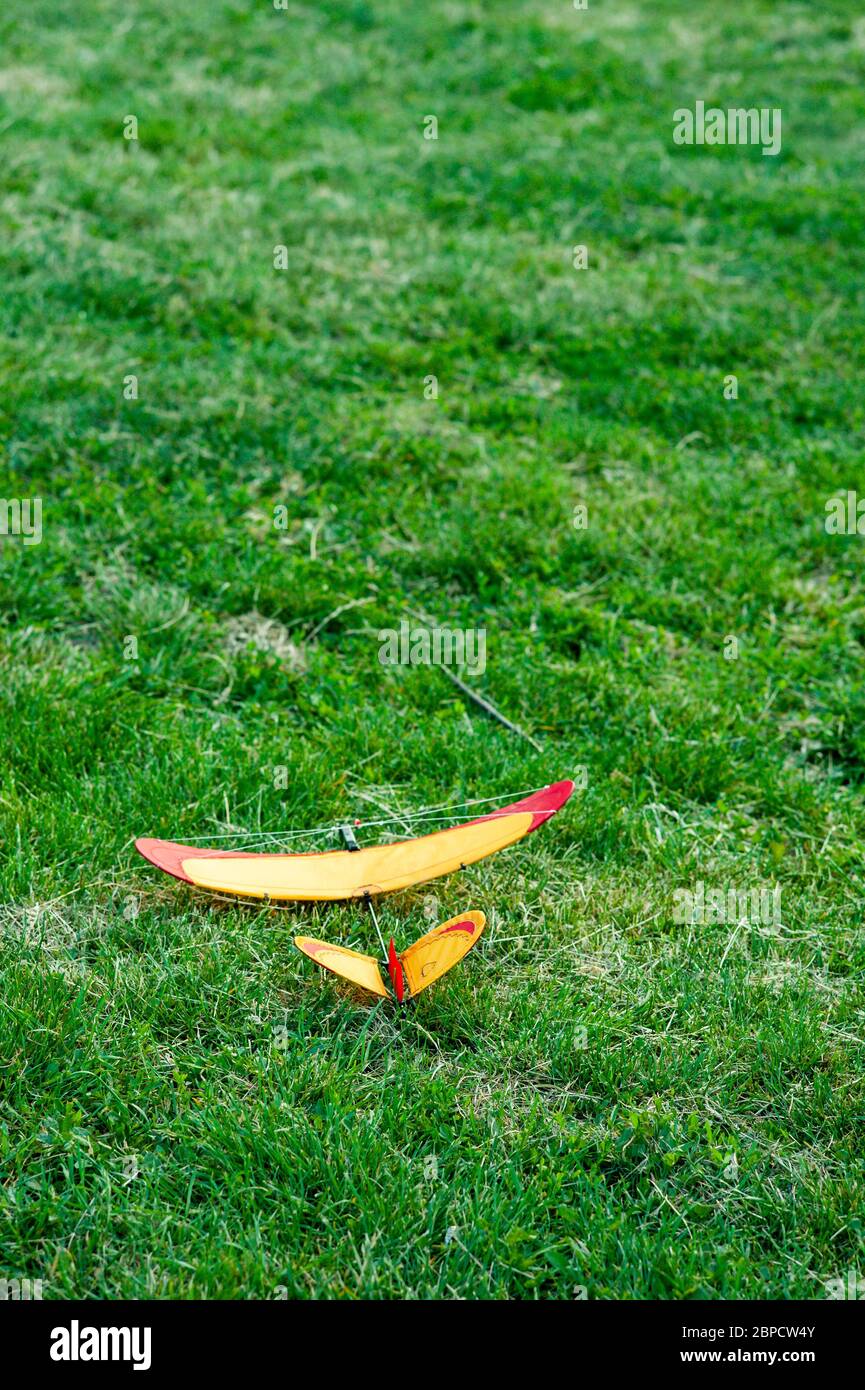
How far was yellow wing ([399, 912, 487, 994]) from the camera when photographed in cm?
334

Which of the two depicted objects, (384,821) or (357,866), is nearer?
(357,866)

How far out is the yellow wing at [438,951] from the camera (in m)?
3.34

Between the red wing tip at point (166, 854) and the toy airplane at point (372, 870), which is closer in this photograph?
the toy airplane at point (372, 870)

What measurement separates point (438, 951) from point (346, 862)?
58 cm

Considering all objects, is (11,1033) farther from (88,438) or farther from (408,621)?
(88,438)

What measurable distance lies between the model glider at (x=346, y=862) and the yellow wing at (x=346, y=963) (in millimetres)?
297

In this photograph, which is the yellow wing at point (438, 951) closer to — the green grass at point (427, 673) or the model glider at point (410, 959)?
the model glider at point (410, 959)

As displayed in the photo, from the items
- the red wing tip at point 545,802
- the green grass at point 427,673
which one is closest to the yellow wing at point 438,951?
the green grass at point 427,673

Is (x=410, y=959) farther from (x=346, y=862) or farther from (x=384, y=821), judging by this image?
(x=384, y=821)

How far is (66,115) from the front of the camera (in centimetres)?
955

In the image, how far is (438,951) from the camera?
11.1 ft

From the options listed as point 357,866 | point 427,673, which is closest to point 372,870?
point 357,866

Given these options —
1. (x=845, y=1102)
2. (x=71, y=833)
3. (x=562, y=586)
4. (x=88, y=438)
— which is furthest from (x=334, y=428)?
(x=845, y=1102)

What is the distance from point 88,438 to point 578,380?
9.77 feet
